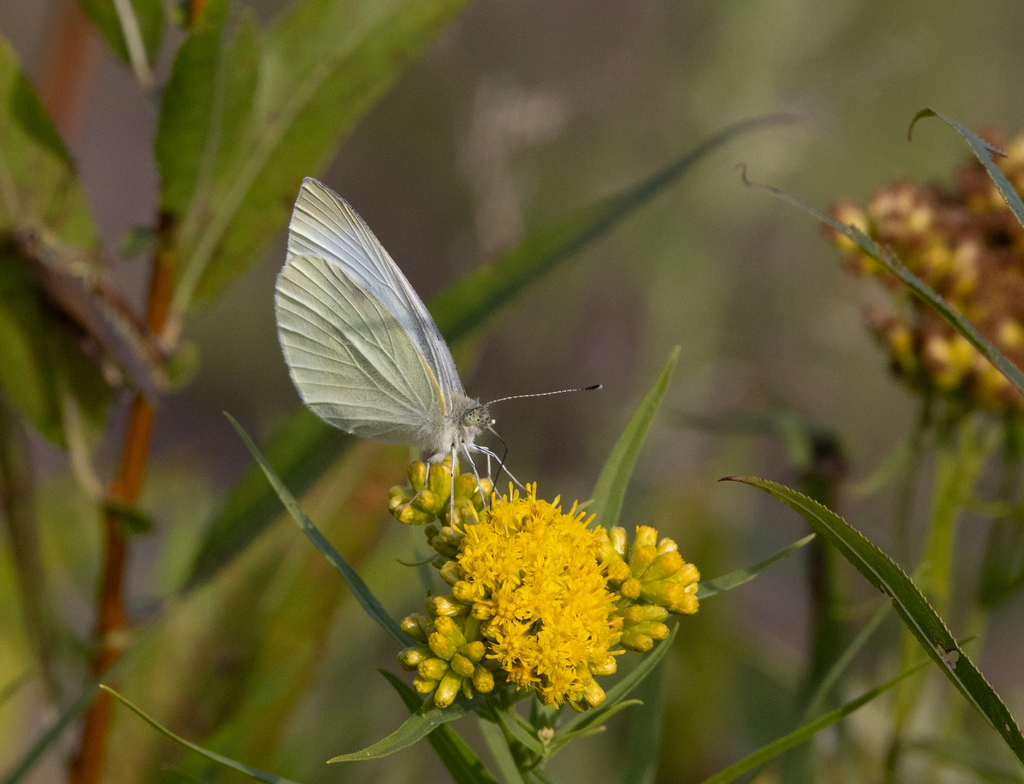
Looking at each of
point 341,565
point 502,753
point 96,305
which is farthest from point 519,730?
point 96,305

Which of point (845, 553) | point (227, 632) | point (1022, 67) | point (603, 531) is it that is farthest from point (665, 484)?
point (1022, 67)

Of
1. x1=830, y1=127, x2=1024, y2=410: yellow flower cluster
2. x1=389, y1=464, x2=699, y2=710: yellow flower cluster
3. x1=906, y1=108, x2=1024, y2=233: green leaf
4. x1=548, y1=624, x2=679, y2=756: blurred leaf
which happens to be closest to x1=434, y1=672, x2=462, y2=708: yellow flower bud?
x1=389, y1=464, x2=699, y2=710: yellow flower cluster

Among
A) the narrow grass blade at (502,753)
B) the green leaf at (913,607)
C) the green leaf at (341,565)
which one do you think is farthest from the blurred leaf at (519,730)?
the green leaf at (913,607)

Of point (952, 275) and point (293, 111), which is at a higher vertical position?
point (293, 111)

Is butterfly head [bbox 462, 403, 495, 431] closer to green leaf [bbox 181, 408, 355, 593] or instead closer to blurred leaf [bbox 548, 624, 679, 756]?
green leaf [bbox 181, 408, 355, 593]

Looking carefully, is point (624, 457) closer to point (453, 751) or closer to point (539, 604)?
point (539, 604)

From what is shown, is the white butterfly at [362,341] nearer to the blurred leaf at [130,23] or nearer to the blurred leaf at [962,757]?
the blurred leaf at [130,23]
